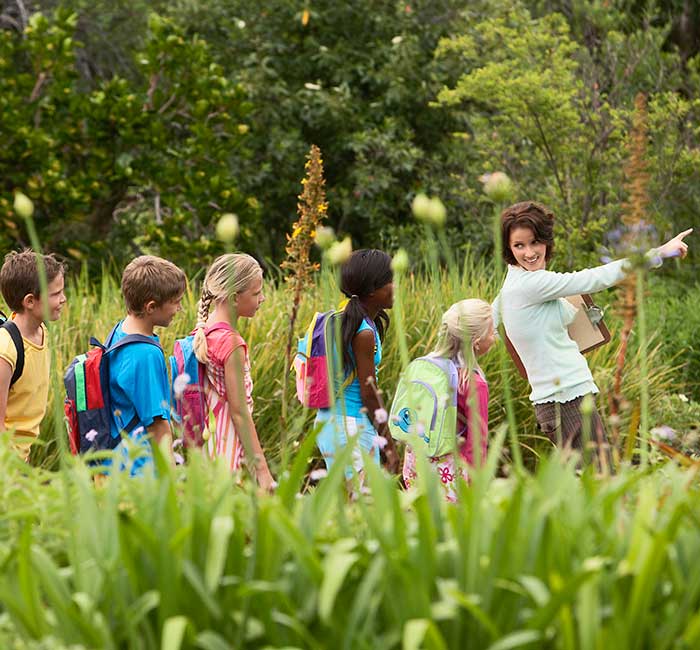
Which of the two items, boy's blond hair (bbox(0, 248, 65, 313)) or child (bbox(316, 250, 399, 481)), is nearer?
boy's blond hair (bbox(0, 248, 65, 313))

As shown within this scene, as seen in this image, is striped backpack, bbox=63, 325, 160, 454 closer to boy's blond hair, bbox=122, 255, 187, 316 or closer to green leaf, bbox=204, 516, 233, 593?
boy's blond hair, bbox=122, 255, 187, 316

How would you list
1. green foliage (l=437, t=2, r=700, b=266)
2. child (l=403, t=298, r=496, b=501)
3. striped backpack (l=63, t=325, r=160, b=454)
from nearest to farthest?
striped backpack (l=63, t=325, r=160, b=454) < child (l=403, t=298, r=496, b=501) < green foliage (l=437, t=2, r=700, b=266)

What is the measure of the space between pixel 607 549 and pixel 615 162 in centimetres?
877

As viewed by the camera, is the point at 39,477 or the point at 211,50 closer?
the point at 39,477

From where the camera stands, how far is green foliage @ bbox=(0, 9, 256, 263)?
36.7 feet

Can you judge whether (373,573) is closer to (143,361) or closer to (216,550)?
(216,550)

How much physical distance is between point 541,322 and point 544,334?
0.18 feet

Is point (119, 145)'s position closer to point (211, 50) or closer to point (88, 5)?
point (211, 50)

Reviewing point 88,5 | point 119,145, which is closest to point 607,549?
point 119,145

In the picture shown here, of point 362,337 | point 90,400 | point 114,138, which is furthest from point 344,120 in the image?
point 90,400

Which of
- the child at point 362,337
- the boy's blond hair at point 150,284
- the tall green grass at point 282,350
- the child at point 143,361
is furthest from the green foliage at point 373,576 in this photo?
the tall green grass at point 282,350

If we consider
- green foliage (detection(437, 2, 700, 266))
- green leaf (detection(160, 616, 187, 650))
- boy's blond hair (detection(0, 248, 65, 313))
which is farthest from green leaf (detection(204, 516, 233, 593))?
green foliage (detection(437, 2, 700, 266))

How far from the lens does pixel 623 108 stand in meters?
10.6

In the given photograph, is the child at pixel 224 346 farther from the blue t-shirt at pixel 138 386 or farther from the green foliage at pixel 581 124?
the green foliage at pixel 581 124
